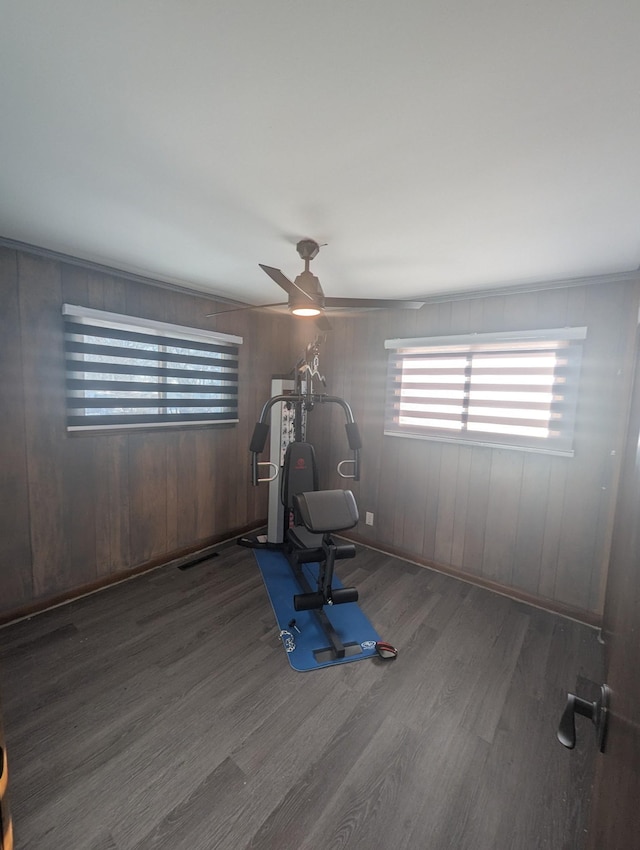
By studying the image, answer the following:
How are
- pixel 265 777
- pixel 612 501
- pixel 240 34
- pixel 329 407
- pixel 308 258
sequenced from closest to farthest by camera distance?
1. pixel 240 34
2. pixel 265 777
3. pixel 308 258
4. pixel 612 501
5. pixel 329 407

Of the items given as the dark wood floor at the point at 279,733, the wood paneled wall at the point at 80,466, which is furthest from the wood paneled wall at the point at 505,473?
the wood paneled wall at the point at 80,466

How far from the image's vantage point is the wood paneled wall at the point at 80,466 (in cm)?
219

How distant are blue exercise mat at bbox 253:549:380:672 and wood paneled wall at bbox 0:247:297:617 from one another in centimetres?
106

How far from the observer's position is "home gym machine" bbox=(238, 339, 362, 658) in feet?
7.36

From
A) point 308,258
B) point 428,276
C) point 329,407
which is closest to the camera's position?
point 308,258

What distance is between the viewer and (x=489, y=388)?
2756mm

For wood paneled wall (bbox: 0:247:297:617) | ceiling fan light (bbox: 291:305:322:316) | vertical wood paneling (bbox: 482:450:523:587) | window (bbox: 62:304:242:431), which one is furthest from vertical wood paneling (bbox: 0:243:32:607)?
vertical wood paneling (bbox: 482:450:523:587)

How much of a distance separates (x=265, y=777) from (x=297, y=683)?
1.53ft

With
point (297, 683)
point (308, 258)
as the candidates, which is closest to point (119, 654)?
point (297, 683)

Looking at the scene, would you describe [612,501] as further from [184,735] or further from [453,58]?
[184,735]

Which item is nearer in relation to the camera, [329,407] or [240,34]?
[240,34]

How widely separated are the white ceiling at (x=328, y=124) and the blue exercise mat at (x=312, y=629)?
2.37m

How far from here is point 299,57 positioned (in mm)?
882

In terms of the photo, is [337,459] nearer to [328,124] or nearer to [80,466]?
[80,466]
